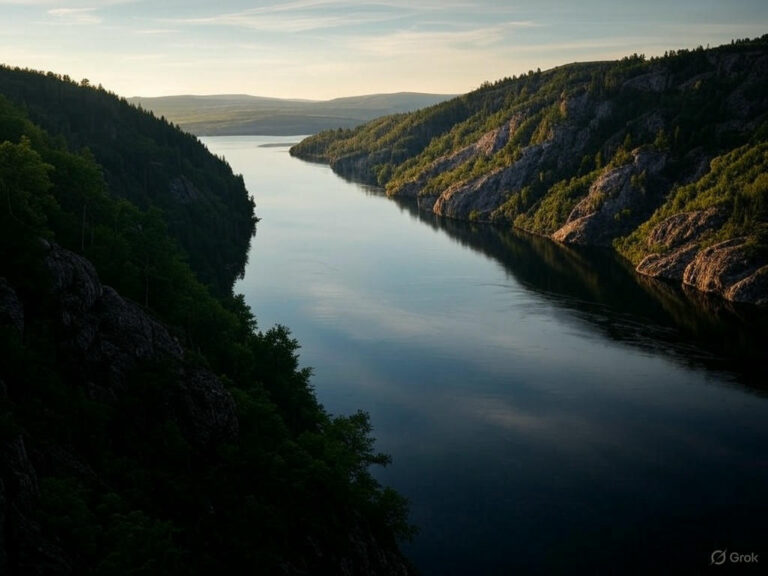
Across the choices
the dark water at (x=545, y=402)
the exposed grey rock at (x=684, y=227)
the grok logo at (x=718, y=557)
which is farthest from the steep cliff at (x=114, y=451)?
the exposed grey rock at (x=684, y=227)

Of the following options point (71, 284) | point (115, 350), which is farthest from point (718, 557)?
point (71, 284)

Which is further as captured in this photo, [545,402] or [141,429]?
[545,402]

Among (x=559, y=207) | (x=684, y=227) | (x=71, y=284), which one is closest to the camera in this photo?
(x=71, y=284)

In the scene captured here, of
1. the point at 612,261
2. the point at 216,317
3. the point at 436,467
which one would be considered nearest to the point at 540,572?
the point at 436,467

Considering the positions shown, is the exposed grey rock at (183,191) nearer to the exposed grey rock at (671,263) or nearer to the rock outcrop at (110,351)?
the exposed grey rock at (671,263)

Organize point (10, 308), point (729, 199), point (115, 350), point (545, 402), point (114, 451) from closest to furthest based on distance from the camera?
point (10, 308), point (114, 451), point (115, 350), point (545, 402), point (729, 199)

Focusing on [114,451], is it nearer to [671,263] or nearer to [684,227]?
[671,263]
